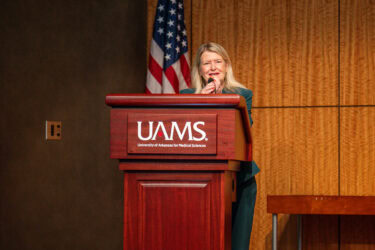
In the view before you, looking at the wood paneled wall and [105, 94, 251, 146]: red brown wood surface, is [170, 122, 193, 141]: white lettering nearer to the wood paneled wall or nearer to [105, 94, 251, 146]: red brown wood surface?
[105, 94, 251, 146]: red brown wood surface

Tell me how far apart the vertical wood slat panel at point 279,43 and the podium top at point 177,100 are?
6.20ft

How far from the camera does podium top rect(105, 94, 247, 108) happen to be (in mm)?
1352

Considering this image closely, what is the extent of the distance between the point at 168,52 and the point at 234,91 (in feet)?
3.82

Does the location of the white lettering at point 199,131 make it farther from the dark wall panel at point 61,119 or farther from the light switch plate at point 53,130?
the light switch plate at point 53,130

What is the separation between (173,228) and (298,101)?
204cm

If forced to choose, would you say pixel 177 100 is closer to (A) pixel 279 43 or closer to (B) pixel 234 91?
(B) pixel 234 91

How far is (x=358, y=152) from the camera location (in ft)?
10.1

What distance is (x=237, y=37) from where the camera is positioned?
3277mm

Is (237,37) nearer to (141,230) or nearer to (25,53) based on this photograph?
(25,53)

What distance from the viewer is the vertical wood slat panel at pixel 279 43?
3.16 metres

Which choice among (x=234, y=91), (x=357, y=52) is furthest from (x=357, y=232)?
(x=234, y=91)

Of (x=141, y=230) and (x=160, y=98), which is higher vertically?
(x=160, y=98)

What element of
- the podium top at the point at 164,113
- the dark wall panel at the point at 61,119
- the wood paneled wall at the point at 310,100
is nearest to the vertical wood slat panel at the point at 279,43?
the wood paneled wall at the point at 310,100

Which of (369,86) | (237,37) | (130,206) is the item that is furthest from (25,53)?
(369,86)
